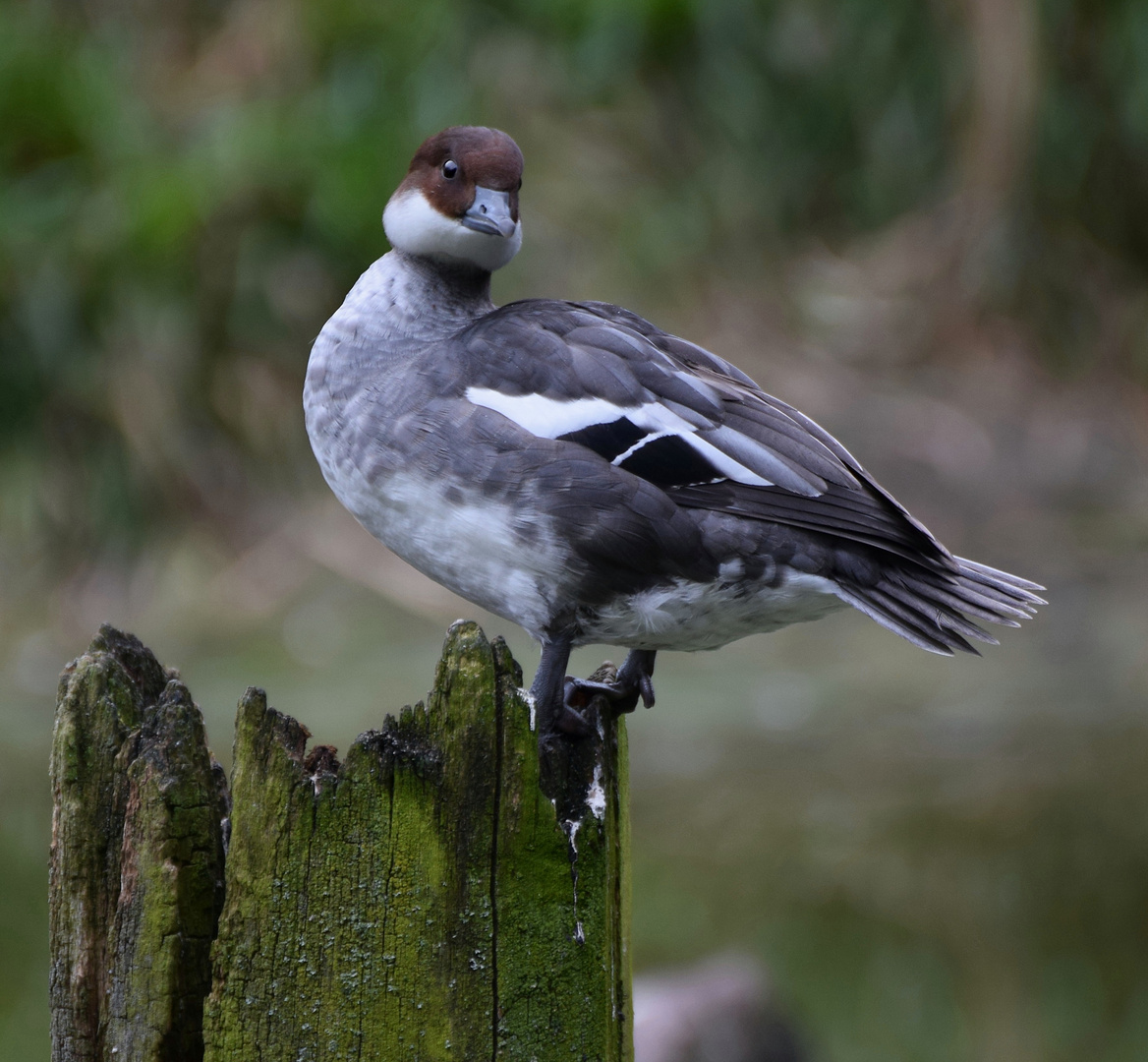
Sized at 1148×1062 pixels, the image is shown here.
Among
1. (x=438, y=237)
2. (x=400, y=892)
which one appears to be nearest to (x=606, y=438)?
(x=438, y=237)

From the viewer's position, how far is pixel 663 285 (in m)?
8.46

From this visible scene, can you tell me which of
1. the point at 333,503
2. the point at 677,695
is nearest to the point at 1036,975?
the point at 677,695

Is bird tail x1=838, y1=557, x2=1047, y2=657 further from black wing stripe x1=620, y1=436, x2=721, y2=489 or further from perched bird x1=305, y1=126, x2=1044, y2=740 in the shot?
black wing stripe x1=620, y1=436, x2=721, y2=489

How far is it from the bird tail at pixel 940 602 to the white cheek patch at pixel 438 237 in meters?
0.89

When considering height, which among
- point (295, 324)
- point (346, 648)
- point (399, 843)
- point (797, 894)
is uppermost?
point (295, 324)

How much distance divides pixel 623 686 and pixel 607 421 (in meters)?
0.52

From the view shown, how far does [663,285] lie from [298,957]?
697cm

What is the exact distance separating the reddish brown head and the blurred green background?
378 centimetres

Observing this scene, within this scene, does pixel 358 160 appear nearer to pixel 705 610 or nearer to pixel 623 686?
pixel 623 686

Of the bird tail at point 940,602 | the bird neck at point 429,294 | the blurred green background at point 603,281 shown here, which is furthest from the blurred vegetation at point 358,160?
the bird tail at point 940,602

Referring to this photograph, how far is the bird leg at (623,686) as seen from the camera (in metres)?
2.53

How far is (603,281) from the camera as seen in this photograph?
27.4 ft

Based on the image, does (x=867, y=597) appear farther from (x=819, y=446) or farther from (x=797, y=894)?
(x=797, y=894)

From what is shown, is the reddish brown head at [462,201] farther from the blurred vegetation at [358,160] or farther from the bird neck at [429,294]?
the blurred vegetation at [358,160]
